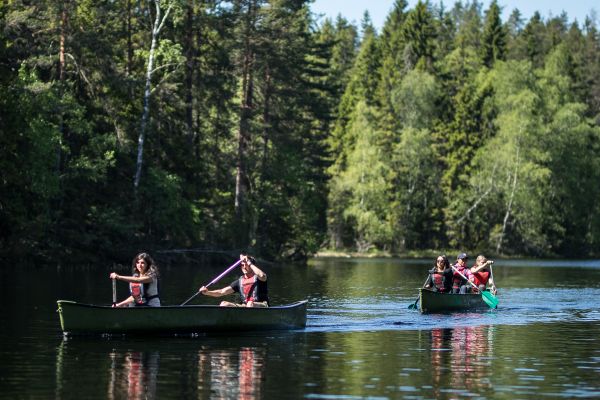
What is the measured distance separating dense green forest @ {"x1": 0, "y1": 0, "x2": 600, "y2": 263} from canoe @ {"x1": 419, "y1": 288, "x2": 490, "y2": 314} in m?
22.5

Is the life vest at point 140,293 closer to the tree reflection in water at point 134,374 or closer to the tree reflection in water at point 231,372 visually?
the tree reflection in water at point 231,372

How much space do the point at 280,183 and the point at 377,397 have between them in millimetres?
57742

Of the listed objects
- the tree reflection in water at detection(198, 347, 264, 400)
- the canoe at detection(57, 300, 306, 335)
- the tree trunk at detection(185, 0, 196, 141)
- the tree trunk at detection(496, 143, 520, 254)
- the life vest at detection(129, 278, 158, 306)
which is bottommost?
the tree reflection in water at detection(198, 347, 264, 400)

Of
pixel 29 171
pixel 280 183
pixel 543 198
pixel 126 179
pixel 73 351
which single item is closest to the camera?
pixel 73 351

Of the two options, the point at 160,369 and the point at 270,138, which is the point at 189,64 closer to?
the point at 270,138

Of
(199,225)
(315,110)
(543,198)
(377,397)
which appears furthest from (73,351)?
(543,198)

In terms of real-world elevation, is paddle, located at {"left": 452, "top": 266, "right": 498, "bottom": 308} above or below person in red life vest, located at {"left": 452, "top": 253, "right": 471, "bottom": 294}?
below

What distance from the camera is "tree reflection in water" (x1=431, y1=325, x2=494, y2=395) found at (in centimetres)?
1815

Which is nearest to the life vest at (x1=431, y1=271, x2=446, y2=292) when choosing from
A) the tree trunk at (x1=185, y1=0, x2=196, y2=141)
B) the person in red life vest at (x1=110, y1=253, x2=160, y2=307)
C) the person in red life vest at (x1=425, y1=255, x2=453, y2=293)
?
the person in red life vest at (x1=425, y1=255, x2=453, y2=293)

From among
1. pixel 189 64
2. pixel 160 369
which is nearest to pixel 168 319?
pixel 160 369

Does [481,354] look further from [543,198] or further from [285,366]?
[543,198]

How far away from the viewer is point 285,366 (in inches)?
790

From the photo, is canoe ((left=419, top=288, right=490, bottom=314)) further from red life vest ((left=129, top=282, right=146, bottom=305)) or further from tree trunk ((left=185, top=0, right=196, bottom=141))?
tree trunk ((left=185, top=0, right=196, bottom=141))

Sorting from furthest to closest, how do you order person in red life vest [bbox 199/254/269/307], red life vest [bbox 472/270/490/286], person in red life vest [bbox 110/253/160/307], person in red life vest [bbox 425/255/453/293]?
red life vest [bbox 472/270/490/286]
person in red life vest [bbox 425/255/453/293]
person in red life vest [bbox 199/254/269/307]
person in red life vest [bbox 110/253/160/307]
